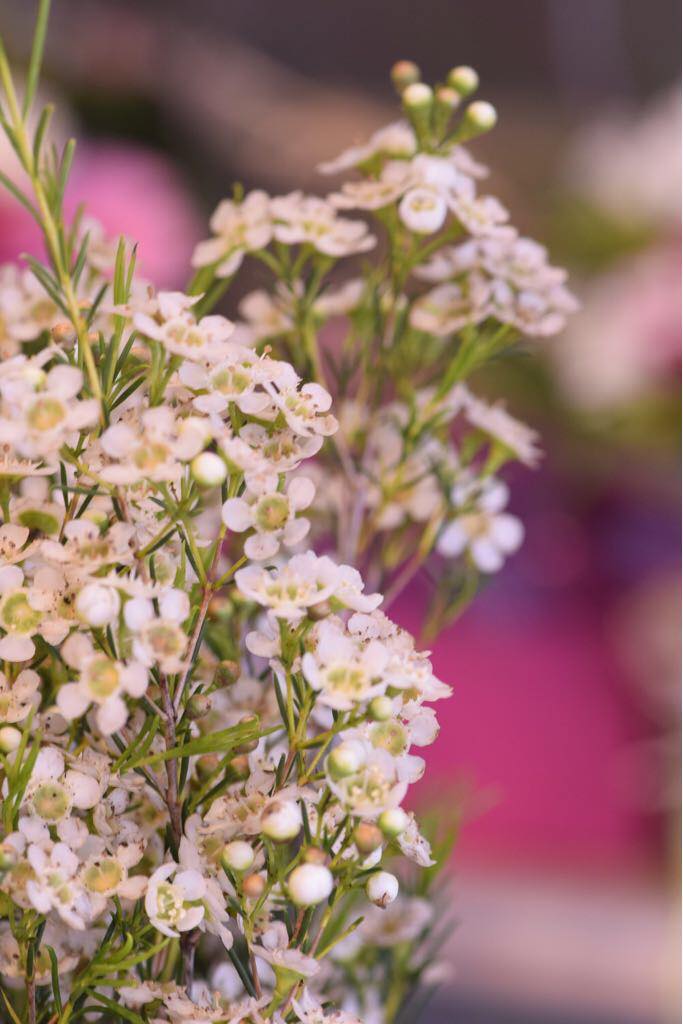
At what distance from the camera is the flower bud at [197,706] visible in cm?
28

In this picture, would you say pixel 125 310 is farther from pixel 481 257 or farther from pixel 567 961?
pixel 567 961

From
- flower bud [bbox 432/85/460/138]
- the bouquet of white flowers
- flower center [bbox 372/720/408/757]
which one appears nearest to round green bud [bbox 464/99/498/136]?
flower bud [bbox 432/85/460/138]

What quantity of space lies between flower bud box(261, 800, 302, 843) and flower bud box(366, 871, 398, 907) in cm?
4

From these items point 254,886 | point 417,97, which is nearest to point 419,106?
point 417,97

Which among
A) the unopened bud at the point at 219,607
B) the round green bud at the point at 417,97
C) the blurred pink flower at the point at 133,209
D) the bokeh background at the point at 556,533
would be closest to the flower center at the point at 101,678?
the unopened bud at the point at 219,607

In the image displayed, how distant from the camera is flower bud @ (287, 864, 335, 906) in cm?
25

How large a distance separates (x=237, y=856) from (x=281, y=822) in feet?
0.07

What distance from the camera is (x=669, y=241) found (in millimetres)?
1548

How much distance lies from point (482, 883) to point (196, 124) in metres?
1.27

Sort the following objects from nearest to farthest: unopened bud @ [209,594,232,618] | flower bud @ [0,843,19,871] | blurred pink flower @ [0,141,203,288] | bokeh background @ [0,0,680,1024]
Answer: flower bud @ [0,843,19,871] < unopened bud @ [209,594,232,618] < blurred pink flower @ [0,141,203,288] < bokeh background @ [0,0,680,1024]

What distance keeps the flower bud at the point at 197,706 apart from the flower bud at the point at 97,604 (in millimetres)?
42

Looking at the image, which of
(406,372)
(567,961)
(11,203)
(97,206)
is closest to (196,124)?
(97,206)

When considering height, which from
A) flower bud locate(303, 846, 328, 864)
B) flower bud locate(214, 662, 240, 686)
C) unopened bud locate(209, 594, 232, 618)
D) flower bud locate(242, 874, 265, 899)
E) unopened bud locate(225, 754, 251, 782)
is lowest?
flower bud locate(242, 874, 265, 899)

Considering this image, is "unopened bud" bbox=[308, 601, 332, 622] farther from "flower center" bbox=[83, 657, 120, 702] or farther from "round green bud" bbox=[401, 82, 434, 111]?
"round green bud" bbox=[401, 82, 434, 111]
